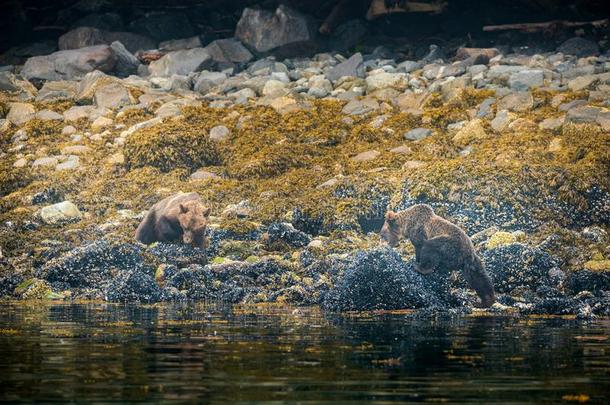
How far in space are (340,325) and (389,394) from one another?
416 centimetres

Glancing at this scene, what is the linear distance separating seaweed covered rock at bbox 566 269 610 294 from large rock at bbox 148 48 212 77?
42.1 ft

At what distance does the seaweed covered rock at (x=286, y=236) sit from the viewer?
54.0ft

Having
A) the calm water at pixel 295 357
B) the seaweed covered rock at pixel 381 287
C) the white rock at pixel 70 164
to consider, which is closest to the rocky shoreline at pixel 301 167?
the seaweed covered rock at pixel 381 287

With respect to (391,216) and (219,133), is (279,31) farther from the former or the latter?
(391,216)

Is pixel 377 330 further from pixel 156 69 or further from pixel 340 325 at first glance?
pixel 156 69

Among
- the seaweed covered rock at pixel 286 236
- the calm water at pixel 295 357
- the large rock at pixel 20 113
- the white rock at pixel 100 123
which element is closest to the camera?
the calm water at pixel 295 357

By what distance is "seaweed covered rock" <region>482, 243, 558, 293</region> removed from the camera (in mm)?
14125

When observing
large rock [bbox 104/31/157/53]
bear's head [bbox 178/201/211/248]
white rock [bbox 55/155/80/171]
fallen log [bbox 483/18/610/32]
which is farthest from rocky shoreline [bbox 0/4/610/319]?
fallen log [bbox 483/18/610/32]

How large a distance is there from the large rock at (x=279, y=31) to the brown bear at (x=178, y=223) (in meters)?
9.23

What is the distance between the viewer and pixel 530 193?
56.7ft

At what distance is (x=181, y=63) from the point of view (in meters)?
25.0

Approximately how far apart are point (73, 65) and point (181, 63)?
7.72 ft

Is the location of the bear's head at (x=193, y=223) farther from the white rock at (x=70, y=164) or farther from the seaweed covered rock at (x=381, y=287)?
the white rock at (x=70, y=164)

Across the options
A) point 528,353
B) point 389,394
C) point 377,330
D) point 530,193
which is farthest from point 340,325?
point 530,193
